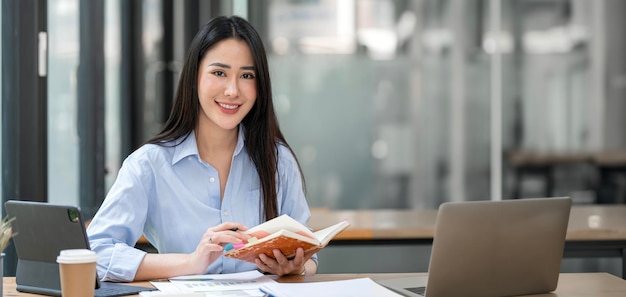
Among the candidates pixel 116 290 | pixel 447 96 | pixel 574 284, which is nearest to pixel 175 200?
pixel 116 290

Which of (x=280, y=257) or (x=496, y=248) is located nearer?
(x=496, y=248)

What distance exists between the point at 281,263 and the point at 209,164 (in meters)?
0.44

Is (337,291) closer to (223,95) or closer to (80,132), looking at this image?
(223,95)

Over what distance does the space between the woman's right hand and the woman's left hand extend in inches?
4.1

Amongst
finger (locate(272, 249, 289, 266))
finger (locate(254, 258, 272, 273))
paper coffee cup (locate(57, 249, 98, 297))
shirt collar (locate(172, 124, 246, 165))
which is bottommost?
finger (locate(254, 258, 272, 273))

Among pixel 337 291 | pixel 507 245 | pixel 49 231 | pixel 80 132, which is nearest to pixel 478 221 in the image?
pixel 507 245

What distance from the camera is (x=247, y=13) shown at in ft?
22.0

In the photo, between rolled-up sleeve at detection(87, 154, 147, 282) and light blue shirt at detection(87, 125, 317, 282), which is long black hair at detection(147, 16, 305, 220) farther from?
rolled-up sleeve at detection(87, 154, 147, 282)

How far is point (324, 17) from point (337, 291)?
4.85m

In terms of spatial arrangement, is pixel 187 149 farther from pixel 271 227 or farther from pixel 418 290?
pixel 418 290

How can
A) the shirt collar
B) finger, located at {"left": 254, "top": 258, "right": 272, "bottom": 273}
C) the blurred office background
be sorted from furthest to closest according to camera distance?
the blurred office background, the shirt collar, finger, located at {"left": 254, "top": 258, "right": 272, "bottom": 273}

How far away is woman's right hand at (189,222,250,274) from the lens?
2.21 m

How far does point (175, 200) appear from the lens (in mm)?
2551

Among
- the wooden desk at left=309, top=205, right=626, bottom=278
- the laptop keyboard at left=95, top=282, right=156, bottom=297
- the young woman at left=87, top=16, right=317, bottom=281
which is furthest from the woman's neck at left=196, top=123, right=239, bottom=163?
the wooden desk at left=309, top=205, right=626, bottom=278
